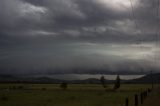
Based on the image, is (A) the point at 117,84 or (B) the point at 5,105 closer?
(B) the point at 5,105

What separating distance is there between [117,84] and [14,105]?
10692cm

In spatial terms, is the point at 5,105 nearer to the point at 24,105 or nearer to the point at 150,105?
the point at 24,105

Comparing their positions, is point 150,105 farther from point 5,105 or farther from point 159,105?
point 5,105

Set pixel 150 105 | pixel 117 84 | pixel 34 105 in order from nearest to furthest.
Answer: pixel 150 105 < pixel 34 105 < pixel 117 84

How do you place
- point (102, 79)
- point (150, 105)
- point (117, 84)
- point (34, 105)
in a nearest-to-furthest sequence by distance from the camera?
point (150, 105) → point (34, 105) → point (117, 84) → point (102, 79)

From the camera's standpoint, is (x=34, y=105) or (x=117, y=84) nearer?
(x=34, y=105)

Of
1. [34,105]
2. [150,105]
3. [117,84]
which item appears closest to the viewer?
[150,105]

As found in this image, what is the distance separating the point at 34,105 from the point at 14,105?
2438 mm

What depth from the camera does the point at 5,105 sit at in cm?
3728

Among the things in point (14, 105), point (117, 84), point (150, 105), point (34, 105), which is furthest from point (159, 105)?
point (117, 84)

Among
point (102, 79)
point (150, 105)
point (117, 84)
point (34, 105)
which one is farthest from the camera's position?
point (102, 79)

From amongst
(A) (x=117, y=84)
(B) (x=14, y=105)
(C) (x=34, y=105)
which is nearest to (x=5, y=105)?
(B) (x=14, y=105)

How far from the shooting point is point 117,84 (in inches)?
5566

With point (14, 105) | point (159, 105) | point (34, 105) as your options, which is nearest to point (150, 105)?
point (159, 105)
